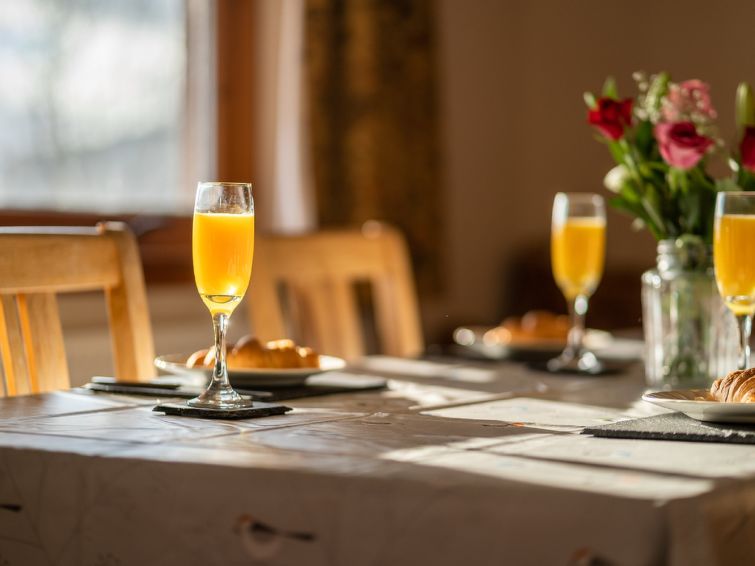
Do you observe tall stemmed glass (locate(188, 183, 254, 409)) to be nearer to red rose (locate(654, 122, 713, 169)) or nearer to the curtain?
red rose (locate(654, 122, 713, 169))

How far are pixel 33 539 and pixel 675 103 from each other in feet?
3.42

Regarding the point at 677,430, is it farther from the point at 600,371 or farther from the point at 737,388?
the point at 600,371

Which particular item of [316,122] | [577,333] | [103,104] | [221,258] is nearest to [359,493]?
[221,258]

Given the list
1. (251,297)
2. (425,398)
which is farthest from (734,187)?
(251,297)

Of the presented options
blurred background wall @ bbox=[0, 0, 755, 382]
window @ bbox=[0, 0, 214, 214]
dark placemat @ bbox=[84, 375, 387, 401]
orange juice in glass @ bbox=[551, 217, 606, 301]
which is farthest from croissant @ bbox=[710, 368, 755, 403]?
window @ bbox=[0, 0, 214, 214]

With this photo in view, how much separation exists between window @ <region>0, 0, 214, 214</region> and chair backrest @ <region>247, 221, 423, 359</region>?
1.24 m

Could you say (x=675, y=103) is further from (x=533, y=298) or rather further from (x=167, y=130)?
(x=533, y=298)

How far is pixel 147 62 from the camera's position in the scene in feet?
11.8

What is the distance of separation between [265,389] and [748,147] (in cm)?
73

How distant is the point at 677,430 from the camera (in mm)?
1189

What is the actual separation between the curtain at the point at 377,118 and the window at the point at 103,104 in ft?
1.40

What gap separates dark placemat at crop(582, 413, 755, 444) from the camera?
1.16m

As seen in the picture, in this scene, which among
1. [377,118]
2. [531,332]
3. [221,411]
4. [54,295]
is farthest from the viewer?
[377,118]

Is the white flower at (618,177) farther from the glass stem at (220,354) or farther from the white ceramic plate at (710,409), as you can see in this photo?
the glass stem at (220,354)
